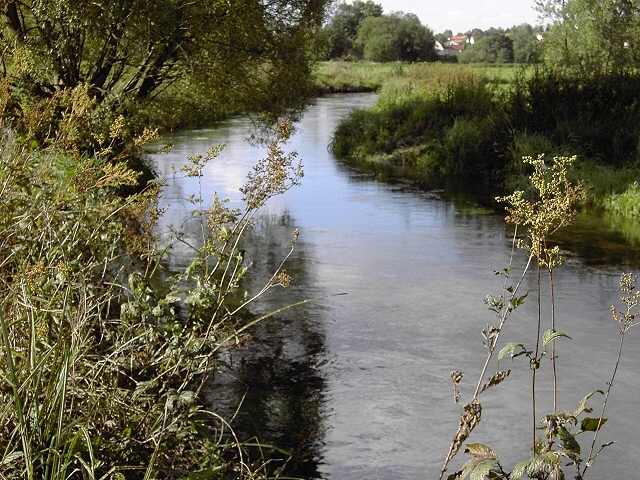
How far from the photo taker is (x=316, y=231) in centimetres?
1588

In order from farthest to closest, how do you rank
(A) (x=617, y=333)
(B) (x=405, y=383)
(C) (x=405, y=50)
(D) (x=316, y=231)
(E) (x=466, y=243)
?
(C) (x=405, y=50) < (D) (x=316, y=231) < (E) (x=466, y=243) < (A) (x=617, y=333) < (B) (x=405, y=383)

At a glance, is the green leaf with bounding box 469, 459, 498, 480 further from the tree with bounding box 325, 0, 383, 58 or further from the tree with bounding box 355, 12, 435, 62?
the tree with bounding box 325, 0, 383, 58

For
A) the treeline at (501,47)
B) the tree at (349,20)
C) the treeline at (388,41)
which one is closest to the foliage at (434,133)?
the treeline at (388,41)

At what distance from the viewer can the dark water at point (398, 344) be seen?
7.09 meters

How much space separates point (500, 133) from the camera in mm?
22406

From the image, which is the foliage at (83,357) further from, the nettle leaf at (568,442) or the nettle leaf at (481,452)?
the nettle leaf at (568,442)

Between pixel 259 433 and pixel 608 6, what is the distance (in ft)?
115

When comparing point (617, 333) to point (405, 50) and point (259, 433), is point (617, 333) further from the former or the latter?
point (405, 50)

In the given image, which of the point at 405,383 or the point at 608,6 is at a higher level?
the point at 608,6

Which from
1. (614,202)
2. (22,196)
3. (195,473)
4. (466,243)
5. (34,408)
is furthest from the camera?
(614,202)

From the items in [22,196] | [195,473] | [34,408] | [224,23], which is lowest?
[195,473]

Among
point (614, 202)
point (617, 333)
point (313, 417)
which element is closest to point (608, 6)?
point (614, 202)

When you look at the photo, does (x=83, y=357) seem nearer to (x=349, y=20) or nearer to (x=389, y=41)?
(x=389, y=41)

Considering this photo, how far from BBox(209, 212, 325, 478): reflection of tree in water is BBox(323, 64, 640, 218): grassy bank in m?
9.12
